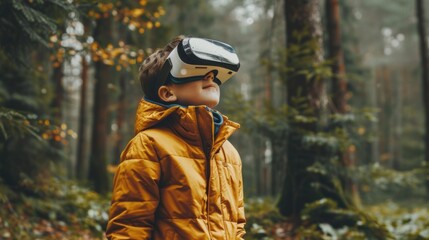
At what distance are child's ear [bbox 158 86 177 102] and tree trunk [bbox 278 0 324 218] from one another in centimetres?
311

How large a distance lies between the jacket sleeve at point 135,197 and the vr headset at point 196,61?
1.67 ft

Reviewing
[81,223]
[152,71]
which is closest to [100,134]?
[81,223]

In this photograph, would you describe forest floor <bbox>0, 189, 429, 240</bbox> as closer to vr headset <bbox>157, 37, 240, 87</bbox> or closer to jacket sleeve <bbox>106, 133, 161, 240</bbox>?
jacket sleeve <bbox>106, 133, 161, 240</bbox>

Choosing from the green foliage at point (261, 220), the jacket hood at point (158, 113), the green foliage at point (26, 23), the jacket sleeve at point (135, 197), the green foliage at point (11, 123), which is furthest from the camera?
the green foliage at point (261, 220)

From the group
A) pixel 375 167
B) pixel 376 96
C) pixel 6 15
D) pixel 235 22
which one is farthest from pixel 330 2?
pixel 376 96

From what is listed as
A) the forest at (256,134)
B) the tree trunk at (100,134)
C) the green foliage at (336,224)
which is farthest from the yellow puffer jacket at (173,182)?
the tree trunk at (100,134)

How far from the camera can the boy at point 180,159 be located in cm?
233

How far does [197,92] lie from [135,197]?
0.73 metres

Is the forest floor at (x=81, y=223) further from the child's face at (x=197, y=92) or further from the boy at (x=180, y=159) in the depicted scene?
the child's face at (x=197, y=92)

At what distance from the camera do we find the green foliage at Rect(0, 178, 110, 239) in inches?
229

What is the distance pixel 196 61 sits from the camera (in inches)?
97.9

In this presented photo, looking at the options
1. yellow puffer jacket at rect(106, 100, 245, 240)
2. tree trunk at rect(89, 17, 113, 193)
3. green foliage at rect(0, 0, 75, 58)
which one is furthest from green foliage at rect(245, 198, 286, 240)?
tree trunk at rect(89, 17, 113, 193)

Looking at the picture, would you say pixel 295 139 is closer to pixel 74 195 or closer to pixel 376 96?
pixel 74 195

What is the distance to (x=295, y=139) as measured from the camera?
569cm
